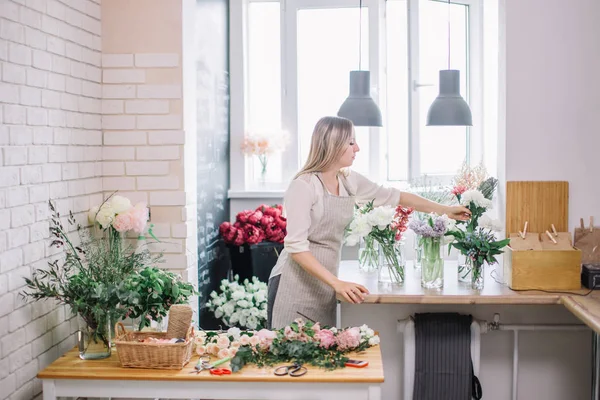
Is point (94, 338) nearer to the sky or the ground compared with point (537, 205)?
nearer to the ground

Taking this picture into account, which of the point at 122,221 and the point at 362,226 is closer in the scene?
the point at 122,221

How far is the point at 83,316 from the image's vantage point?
2.94 metres

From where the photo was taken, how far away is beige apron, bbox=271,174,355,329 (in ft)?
11.4

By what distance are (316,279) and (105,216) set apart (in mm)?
949

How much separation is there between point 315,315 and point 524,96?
4.70 ft

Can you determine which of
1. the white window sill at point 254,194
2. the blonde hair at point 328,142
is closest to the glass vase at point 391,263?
the blonde hair at point 328,142

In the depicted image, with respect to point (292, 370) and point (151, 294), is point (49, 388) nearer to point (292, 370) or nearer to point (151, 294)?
point (151, 294)

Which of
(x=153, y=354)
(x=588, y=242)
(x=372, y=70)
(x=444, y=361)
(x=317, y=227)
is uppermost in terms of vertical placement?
(x=372, y=70)

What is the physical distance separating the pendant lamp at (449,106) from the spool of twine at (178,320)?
192 centimetres

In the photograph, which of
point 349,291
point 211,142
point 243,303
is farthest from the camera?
point 211,142

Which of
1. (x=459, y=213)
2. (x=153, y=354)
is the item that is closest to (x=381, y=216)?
(x=459, y=213)

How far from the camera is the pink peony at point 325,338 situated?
2.93 meters

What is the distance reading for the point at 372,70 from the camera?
5.94 metres

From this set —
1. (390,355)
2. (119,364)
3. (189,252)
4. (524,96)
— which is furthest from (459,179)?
(119,364)
